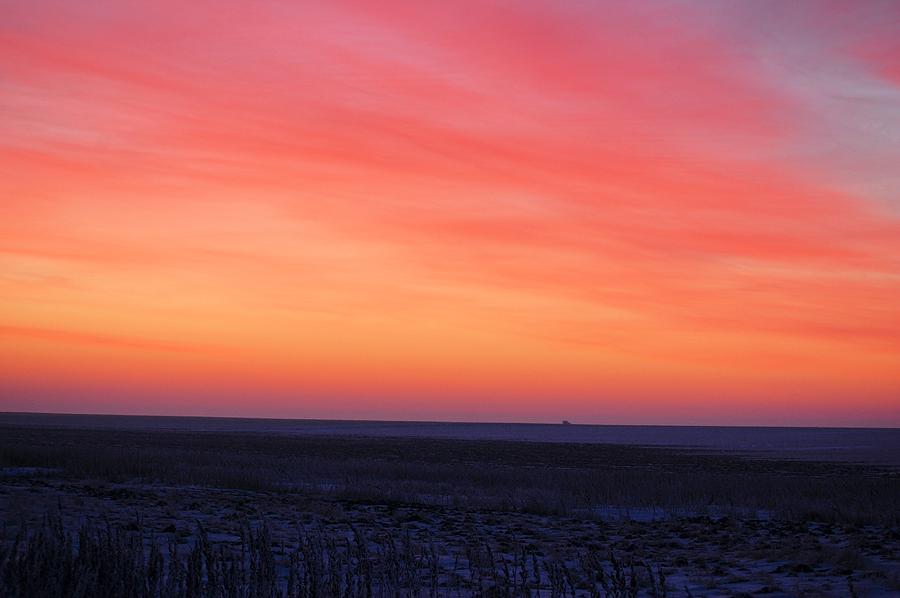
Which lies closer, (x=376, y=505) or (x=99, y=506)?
(x=99, y=506)

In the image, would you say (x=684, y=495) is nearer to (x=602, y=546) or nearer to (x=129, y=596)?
(x=602, y=546)

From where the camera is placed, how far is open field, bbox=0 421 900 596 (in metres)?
9.67

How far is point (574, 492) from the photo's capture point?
3189 centimetres

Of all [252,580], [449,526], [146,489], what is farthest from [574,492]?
[252,580]

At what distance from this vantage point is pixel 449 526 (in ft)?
69.2

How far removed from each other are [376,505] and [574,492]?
8942 millimetres

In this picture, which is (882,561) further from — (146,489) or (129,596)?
(146,489)

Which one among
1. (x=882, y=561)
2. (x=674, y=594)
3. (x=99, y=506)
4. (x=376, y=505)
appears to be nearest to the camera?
(x=674, y=594)

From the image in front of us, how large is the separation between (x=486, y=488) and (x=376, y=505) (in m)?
9.05

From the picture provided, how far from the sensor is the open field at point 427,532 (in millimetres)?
9672

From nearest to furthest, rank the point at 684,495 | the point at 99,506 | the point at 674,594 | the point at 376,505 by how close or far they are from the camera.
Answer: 1. the point at 674,594
2. the point at 99,506
3. the point at 376,505
4. the point at 684,495

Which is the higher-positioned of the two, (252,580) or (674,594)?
(252,580)

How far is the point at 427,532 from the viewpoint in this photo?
19688 millimetres

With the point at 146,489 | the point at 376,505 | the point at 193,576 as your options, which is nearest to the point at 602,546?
the point at 376,505
